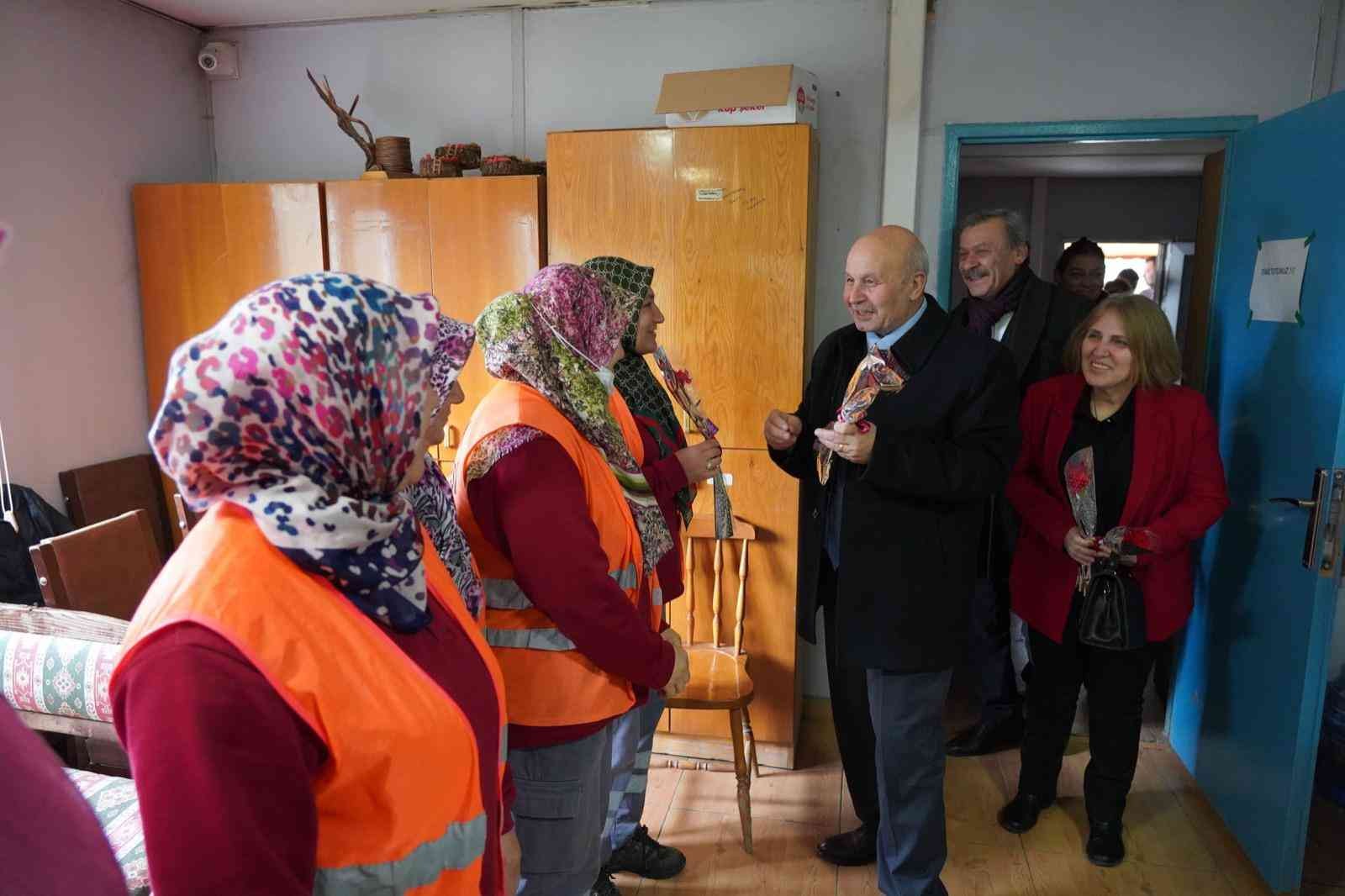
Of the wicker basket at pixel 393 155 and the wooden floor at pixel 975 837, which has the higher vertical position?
the wicker basket at pixel 393 155

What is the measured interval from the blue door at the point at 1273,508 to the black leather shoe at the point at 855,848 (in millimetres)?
993

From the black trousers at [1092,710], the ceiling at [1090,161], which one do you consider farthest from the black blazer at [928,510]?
the ceiling at [1090,161]

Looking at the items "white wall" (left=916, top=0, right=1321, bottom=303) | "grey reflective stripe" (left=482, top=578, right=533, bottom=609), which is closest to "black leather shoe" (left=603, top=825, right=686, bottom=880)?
"grey reflective stripe" (left=482, top=578, right=533, bottom=609)

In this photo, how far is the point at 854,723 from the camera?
86.3 inches

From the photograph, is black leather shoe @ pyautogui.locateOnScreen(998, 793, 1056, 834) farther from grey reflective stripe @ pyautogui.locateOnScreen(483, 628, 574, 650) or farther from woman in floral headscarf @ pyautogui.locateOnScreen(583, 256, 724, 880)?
grey reflective stripe @ pyautogui.locateOnScreen(483, 628, 574, 650)

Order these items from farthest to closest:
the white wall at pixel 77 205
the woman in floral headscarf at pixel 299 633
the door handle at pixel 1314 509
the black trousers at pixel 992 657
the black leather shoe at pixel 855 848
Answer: the black trousers at pixel 992 657 → the white wall at pixel 77 205 → the black leather shoe at pixel 855 848 → the door handle at pixel 1314 509 → the woman in floral headscarf at pixel 299 633

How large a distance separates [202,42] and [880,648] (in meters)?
3.56

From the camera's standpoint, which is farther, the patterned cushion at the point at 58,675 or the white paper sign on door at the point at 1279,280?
the white paper sign on door at the point at 1279,280

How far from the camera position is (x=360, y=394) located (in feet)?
2.70

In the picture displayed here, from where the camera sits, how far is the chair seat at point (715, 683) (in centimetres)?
230

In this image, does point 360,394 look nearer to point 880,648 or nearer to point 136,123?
point 880,648

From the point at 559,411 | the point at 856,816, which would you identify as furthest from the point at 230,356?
the point at 856,816

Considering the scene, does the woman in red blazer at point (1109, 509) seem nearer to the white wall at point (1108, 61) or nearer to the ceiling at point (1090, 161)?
the white wall at point (1108, 61)

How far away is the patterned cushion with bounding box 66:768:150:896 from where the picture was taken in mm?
1506
